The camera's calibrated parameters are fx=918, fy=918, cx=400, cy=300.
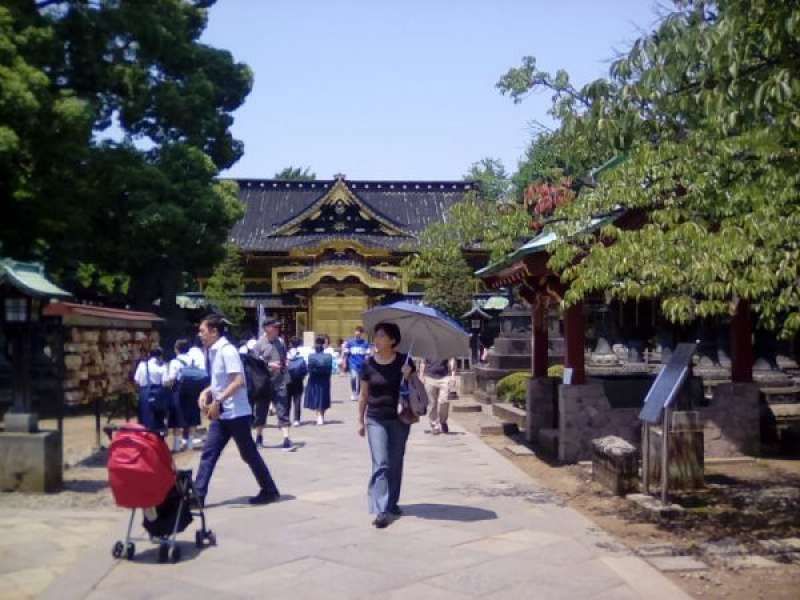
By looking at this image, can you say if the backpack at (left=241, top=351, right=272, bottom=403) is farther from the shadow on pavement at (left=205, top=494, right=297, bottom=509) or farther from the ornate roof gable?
the ornate roof gable

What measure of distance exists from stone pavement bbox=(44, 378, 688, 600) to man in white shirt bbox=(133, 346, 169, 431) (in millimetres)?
2575

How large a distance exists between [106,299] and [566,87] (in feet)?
67.9

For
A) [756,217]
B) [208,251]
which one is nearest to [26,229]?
[208,251]

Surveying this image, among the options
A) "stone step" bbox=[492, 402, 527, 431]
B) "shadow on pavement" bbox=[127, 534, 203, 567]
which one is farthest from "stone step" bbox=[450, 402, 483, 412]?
"shadow on pavement" bbox=[127, 534, 203, 567]

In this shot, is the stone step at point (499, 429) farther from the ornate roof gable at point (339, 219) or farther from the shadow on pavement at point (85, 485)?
the ornate roof gable at point (339, 219)

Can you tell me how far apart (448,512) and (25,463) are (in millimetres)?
4343

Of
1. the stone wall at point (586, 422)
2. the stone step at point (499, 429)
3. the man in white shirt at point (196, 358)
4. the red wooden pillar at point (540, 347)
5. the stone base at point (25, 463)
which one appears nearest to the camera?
the stone base at point (25, 463)

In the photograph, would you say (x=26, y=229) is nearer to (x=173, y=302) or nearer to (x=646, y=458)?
(x=173, y=302)

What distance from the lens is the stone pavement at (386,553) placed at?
19.4ft

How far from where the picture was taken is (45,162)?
17.7m

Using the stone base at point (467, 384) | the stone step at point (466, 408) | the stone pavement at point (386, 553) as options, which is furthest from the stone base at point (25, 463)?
the stone base at point (467, 384)

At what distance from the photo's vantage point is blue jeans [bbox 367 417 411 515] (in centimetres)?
777

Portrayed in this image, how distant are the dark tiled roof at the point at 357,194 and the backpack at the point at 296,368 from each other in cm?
3041

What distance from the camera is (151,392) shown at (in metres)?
12.5
